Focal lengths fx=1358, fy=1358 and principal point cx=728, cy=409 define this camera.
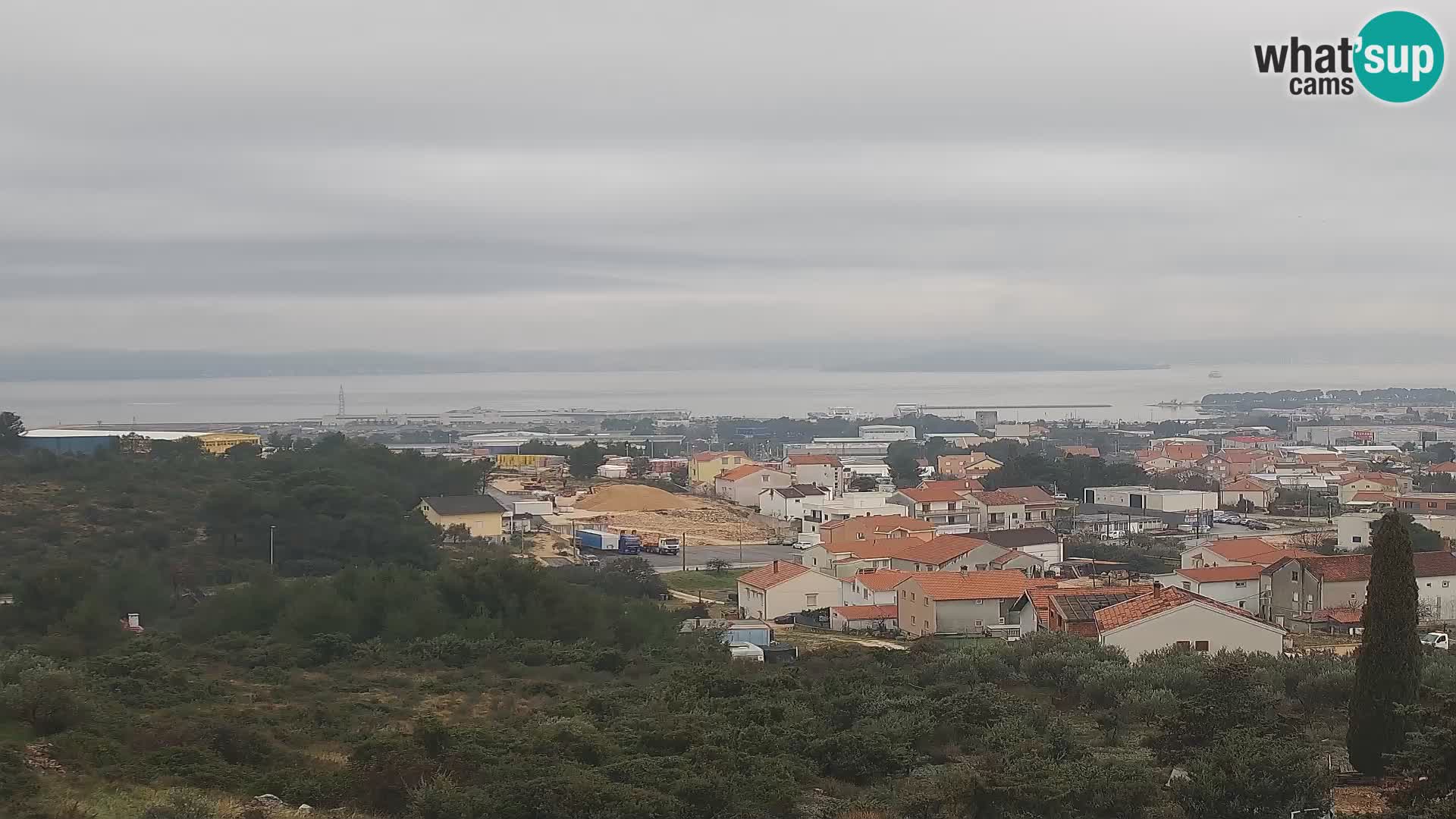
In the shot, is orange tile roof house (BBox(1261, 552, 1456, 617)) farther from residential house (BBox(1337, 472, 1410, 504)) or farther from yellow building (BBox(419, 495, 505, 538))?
residential house (BBox(1337, 472, 1410, 504))

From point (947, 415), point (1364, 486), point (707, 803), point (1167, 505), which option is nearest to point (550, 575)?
point (707, 803)

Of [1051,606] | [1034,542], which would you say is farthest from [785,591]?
[1034,542]

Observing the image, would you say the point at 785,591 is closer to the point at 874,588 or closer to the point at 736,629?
the point at 874,588

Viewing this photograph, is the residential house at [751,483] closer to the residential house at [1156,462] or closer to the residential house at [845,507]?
the residential house at [845,507]

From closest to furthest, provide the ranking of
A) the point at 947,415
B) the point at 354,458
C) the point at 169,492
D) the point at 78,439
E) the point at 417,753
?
the point at 417,753, the point at 169,492, the point at 354,458, the point at 78,439, the point at 947,415

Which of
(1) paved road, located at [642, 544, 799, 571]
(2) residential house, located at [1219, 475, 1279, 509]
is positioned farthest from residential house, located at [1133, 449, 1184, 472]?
(1) paved road, located at [642, 544, 799, 571]

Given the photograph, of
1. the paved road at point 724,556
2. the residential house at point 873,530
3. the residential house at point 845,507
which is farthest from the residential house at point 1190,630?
the residential house at point 845,507

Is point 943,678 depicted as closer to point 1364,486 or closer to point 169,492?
point 169,492
